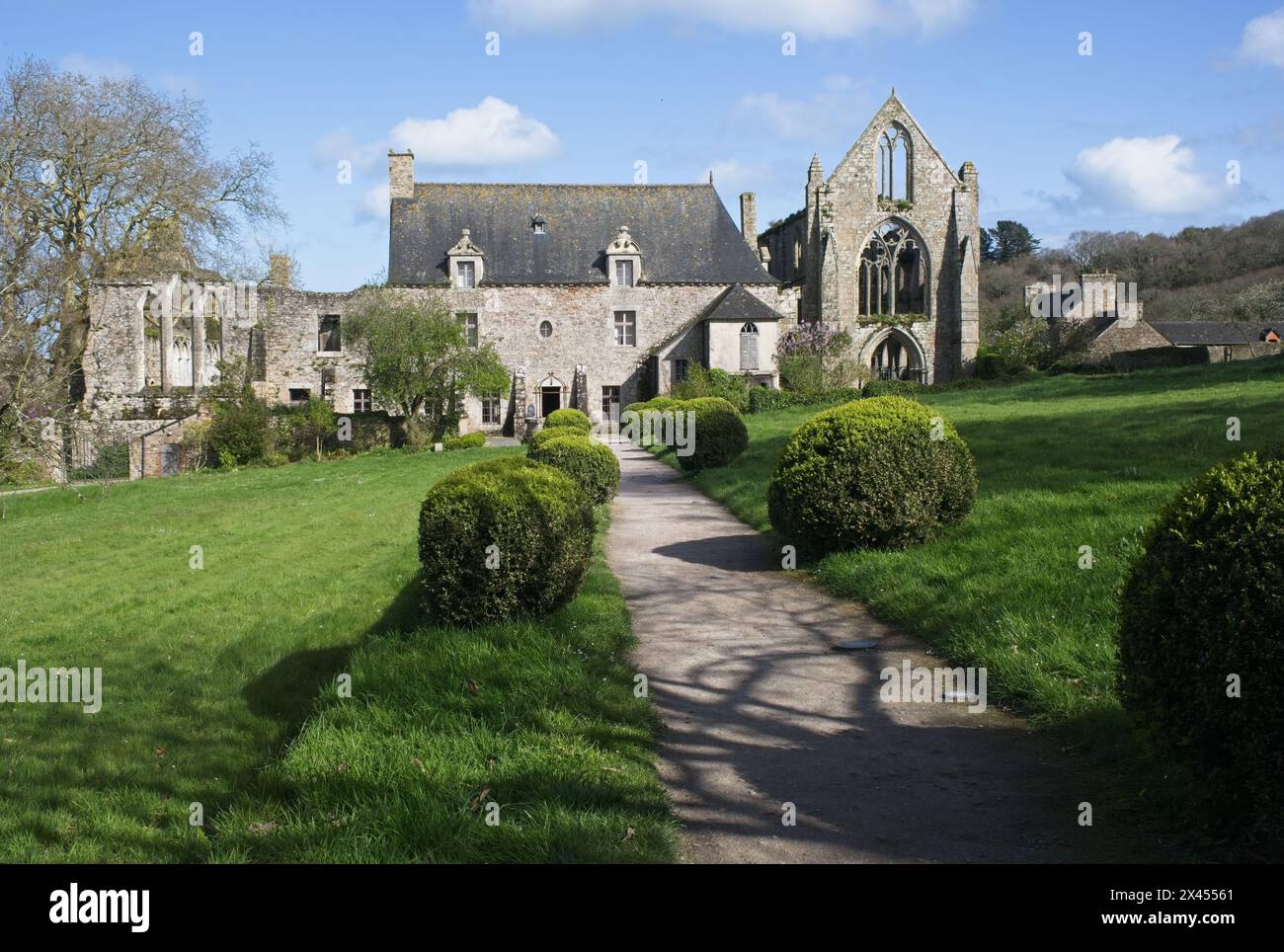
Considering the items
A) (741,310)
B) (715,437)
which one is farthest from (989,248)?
(715,437)

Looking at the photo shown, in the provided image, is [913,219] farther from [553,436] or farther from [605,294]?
[553,436]

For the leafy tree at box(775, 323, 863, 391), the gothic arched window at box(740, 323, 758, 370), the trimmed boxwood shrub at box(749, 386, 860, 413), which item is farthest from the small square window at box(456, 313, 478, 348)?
the leafy tree at box(775, 323, 863, 391)

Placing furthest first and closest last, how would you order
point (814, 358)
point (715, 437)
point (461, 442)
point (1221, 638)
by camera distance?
point (814, 358) → point (461, 442) → point (715, 437) → point (1221, 638)

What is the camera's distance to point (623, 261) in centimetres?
4650

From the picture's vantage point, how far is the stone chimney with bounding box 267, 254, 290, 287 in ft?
→ 168

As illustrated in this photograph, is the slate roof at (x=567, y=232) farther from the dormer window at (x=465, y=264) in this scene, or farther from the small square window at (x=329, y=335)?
the small square window at (x=329, y=335)

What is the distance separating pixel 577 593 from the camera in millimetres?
9250

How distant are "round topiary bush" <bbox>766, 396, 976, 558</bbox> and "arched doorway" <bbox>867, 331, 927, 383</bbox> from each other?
1594 inches

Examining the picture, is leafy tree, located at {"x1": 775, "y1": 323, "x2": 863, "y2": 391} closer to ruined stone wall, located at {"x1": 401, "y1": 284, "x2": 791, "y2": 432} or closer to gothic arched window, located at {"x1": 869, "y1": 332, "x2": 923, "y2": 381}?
ruined stone wall, located at {"x1": 401, "y1": 284, "x2": 791, "y2": 432}

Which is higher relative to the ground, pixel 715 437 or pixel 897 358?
pixel 897 358

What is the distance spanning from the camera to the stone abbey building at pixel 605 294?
1708 inches

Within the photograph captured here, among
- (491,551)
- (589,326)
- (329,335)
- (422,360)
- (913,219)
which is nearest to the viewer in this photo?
A: (491,551)

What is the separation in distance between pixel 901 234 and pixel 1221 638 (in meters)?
49.5
